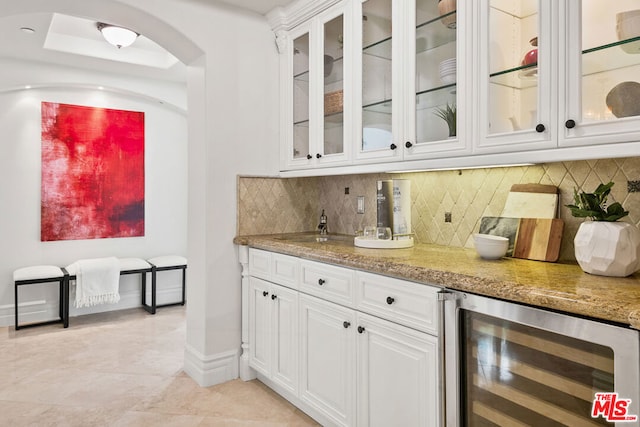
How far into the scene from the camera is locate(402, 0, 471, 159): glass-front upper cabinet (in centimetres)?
195

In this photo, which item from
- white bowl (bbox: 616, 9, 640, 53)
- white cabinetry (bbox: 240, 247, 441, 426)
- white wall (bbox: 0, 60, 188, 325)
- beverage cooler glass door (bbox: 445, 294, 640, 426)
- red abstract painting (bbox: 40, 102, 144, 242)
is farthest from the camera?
red abstract painting (bbox: 40, 102, 144, 242)

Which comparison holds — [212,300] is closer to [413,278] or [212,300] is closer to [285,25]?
[413,278]

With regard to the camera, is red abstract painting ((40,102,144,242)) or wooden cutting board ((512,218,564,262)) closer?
wooden cutting board ((512,218,564,262))

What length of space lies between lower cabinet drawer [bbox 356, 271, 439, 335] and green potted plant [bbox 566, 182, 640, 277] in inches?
21.5

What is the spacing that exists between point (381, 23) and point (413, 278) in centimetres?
146

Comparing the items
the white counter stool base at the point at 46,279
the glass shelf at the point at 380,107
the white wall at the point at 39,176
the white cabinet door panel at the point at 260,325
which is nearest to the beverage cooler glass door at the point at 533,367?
the glass shelf at the point at 380,107

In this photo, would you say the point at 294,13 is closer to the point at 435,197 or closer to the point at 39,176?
the point at 435,197

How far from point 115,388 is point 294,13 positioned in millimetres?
2824

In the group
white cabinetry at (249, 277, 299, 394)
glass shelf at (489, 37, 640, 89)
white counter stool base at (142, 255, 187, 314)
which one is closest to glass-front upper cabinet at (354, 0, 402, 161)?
glass shelf at (489, 37, 640, 89)

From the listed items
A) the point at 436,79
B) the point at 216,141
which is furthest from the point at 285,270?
the point at 436,79

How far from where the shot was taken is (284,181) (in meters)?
3.29

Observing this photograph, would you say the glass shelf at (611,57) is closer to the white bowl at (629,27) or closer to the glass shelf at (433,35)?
the white bowl at (629,27)

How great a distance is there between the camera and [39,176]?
444 centimetres

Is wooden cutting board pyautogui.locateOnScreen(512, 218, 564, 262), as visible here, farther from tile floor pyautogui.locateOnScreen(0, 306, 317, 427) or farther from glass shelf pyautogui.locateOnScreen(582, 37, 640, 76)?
tile floor pyautogui.locateOnScreen(0, 306, 317, 427)
